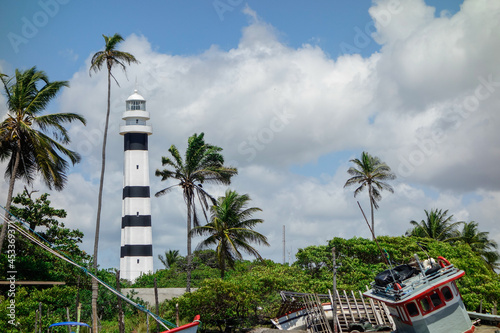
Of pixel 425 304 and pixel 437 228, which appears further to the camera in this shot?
pixel 437 228

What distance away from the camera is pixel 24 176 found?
1387 inches

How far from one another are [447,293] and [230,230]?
2218 cm

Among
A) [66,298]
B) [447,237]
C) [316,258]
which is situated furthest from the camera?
[447,237]

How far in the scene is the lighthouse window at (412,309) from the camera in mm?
24031

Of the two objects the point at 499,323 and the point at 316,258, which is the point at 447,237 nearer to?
the point at 316,258

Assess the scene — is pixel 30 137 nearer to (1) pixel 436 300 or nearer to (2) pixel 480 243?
(1) pixel 436 300

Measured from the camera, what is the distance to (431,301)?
23984 mm

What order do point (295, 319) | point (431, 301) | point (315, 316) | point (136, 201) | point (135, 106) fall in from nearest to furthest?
point (431, 301), point (315, 316), point (295, 319), point (136, 201), point (135, 106)

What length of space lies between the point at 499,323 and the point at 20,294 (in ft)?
86.2

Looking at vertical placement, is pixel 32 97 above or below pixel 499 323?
above

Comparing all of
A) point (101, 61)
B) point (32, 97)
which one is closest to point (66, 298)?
point (32, 97)

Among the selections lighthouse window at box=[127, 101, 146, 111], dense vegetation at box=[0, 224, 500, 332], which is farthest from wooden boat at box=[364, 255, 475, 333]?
lighthouse window at box=[127, 101, 146, 111]

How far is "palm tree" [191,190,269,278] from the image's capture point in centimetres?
4353

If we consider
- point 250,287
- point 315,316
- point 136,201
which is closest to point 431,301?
point 315,316
